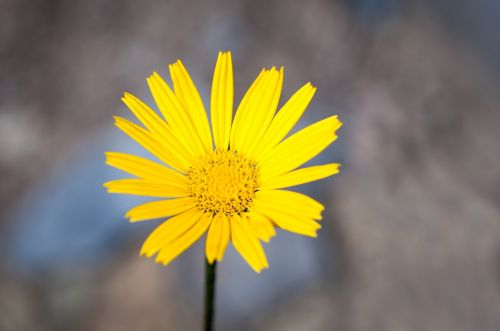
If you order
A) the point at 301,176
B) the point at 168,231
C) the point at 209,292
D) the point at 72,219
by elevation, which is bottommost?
the point at 209,292

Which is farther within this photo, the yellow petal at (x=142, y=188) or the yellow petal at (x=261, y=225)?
the yellow petal at (x=142, y=188)

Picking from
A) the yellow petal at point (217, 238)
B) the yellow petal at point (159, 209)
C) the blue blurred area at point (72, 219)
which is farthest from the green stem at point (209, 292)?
the blue blurred area at point (72, 219)

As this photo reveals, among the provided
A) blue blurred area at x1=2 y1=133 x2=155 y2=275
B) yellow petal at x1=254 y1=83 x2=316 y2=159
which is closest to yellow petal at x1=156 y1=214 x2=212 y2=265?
yellow petal at x1=254 y1=83 x2=316 y2=159

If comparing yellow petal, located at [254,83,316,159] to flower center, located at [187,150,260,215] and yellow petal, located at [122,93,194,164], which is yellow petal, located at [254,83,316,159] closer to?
flower center, located at [187,150,260,215]

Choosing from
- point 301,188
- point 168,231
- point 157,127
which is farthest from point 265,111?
point 301,188

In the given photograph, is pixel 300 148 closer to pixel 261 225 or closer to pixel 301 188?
pixel 261 225

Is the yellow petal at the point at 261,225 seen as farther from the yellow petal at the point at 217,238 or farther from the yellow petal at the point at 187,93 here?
the yellow petal at the point at 187,93
